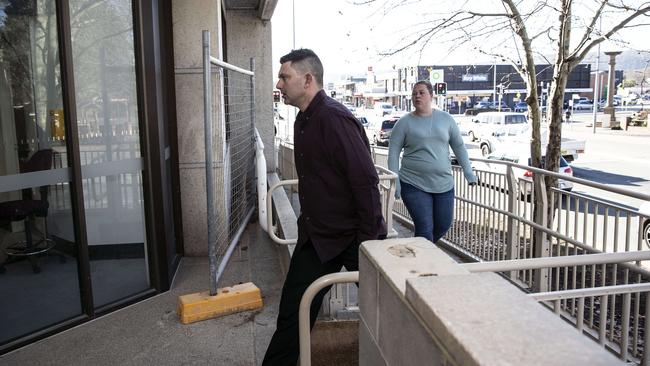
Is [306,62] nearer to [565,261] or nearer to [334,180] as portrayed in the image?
[334,180]

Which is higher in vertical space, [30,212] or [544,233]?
[30,212]

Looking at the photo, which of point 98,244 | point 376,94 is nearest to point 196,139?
point 98,244

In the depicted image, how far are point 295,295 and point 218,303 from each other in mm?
1788

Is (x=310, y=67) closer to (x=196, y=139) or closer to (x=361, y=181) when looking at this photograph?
(x=361, y=181)

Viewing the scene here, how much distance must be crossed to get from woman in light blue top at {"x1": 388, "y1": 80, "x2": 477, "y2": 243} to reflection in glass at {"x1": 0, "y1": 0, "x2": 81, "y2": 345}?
2.88 m

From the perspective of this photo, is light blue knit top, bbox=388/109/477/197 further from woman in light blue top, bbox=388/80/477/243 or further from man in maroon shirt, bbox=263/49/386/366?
man in maroon shirt, bbox=263/49/386/366

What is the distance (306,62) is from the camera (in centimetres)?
326

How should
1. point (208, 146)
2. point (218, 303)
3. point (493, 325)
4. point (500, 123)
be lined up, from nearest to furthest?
point (493, 325) → point (208, 146) → point (218, 303) → point (500, 123)

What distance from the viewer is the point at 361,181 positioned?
304cm

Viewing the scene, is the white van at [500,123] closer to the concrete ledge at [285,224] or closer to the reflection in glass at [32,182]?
the concrete ledge at [285,224]

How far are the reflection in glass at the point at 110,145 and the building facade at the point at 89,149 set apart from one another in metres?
0.01

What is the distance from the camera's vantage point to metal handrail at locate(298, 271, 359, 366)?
7.26 feet

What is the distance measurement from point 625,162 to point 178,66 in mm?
22191

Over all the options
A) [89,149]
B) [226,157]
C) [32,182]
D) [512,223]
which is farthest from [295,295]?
[512,223]
